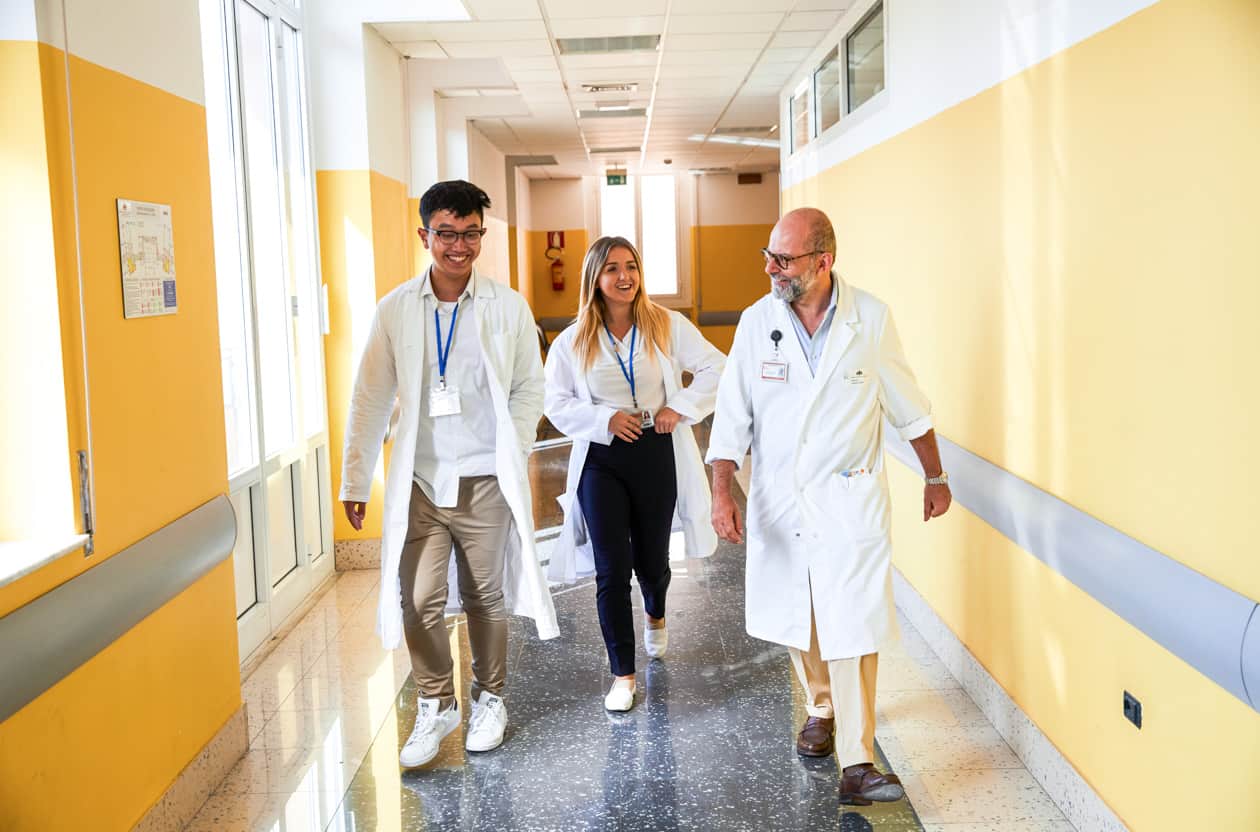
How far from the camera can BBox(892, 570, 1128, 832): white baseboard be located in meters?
2.75

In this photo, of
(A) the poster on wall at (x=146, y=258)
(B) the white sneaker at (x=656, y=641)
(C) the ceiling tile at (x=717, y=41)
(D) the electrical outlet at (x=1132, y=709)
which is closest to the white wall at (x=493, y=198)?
(C) the ceiling tile at (x=717, y=41)

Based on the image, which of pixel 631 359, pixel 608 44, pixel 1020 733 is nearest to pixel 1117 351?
pixel 1020 733

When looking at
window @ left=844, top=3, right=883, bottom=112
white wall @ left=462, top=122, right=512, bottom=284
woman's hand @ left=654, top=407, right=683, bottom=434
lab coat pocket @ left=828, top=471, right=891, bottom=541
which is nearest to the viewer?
lab coat pocket @ left=828, top=471, right=891, bottom=541

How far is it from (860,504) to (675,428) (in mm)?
1108

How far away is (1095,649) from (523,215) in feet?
44.7

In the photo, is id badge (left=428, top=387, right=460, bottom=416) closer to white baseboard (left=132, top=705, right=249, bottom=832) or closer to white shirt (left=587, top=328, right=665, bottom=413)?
white shirt (left=587, top=328, right=665, bottom=413)

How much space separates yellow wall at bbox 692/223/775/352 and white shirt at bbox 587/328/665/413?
1318 cm

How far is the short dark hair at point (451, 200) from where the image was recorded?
3.20 metres

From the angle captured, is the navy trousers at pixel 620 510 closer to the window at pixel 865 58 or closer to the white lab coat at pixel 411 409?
the white lab coat at pixel 411 409

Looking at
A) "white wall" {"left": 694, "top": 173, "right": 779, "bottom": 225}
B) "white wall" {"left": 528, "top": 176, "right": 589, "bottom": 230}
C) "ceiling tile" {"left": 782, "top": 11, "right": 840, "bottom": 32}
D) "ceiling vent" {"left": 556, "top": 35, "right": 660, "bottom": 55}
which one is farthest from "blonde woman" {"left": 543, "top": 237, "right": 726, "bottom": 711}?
"white wall" {"left": 528, "top": 176, "right": 589, "bottom": 230}

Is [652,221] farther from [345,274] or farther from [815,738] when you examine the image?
[815,738]

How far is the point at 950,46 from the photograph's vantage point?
3943 mm

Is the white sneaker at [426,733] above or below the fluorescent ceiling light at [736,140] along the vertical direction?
below

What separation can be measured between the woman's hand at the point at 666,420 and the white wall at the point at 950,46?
4.73ft
